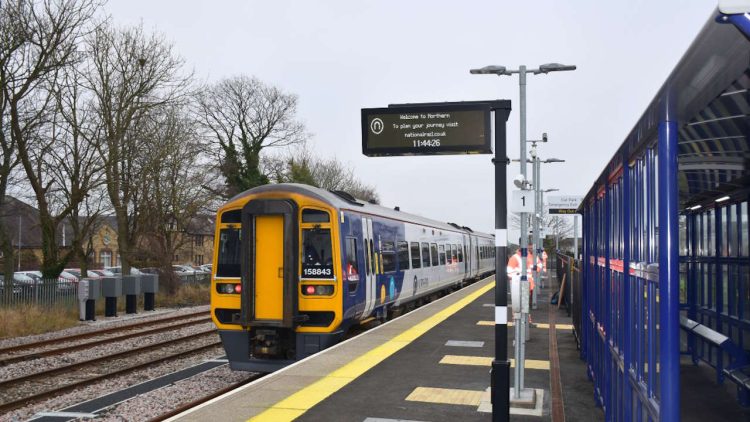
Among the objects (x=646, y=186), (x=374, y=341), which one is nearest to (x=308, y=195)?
(x=374, y=341)

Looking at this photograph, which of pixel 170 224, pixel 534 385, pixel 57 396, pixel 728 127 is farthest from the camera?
pixel 170 224

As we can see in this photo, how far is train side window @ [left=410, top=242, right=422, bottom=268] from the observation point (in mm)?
17891

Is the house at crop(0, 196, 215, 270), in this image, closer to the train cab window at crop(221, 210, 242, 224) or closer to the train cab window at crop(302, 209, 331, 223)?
the train cab window at crop(221, 210, 242, 224)

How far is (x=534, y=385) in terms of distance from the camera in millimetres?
8820

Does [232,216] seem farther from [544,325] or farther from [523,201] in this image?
[544,325]

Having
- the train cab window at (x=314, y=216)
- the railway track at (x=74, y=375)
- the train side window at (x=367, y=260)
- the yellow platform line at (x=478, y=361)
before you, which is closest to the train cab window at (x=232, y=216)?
the train cab window at (x=314, y=216)

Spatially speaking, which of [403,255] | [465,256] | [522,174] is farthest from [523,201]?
[465,256]

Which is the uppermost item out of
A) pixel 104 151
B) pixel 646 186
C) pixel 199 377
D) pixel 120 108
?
A: pixel 120 108

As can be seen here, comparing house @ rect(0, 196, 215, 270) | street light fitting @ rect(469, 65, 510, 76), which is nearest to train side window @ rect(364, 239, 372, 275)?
street light fitting @ rect(469, 65, 510, 76)

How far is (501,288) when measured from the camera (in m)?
6.36

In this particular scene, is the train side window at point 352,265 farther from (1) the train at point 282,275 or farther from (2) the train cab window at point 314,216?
(2) the train cab window at point 314,216

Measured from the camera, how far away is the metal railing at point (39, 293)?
787 inches

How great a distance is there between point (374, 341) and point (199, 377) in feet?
10.6

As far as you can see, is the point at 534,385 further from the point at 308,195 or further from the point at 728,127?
the point at 728,127
